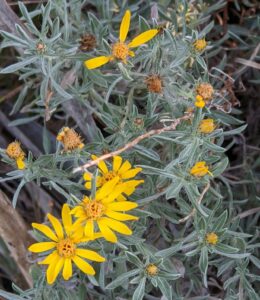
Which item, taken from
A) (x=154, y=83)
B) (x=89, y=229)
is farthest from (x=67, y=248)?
(x=154, y=83)

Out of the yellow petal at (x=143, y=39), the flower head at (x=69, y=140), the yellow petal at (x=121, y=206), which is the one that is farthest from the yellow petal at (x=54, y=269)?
the yellow petal at (x=143, y=39)

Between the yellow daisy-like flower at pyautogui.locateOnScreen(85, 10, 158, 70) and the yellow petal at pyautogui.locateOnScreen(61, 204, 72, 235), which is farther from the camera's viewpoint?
the yellow daisy-like flower at pyautogui.locateOnScreen(85, 10, 158, 70)

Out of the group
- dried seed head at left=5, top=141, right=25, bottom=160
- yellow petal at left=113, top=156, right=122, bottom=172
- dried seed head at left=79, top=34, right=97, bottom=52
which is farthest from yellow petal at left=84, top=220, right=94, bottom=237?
dried seed head at left=79, top=34, right=97, bottom=52

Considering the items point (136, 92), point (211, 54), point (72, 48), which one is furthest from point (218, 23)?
point (72, 48)

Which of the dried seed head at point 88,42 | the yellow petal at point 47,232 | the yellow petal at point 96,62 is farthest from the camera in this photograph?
the dried seed head at point 88,42

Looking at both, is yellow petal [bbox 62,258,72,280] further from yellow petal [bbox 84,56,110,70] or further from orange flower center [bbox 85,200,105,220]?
yellow petal [bbox 84,56,110,70]

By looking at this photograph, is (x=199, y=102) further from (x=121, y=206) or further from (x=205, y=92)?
(x=121, y=206)

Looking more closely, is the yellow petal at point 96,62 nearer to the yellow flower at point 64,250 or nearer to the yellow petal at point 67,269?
the yellow flower at point 64,250

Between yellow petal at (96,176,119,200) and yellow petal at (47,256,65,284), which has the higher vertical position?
yellow petal at (96,176,119,200)
